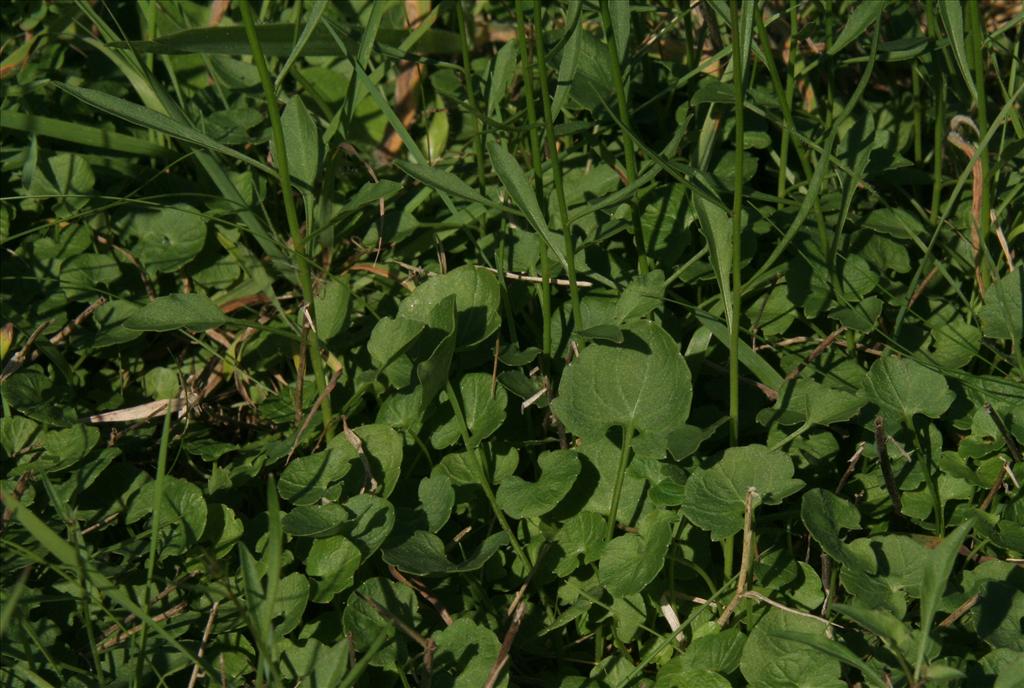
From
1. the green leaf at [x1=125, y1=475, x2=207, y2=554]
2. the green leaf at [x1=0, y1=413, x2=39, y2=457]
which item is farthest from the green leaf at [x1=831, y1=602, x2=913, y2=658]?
the green leaf at [x1=0, y1=413, x2=39, y2=457]

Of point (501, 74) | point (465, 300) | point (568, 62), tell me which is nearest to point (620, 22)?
point (568, 62)

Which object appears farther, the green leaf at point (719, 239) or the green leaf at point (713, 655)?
the green leaf at point (719, 239)

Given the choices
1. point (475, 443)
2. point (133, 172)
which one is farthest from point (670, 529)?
point (133, 172)

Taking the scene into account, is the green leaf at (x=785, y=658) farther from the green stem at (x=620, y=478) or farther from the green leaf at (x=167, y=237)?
the green leaf at (x=167, y=237)

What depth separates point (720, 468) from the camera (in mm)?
1316

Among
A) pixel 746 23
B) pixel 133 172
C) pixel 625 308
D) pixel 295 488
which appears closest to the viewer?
pixel 746 23

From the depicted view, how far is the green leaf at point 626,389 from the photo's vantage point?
53.9 inches

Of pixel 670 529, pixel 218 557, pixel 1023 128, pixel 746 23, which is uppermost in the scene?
pixel 746 23

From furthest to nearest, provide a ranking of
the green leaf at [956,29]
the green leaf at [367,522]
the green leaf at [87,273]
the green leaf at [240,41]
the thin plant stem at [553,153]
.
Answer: the green leaf at [87,273] < the green leaf at [240,41] < the green leaf at [956,29] < the green leaf at [367,522] < the thin plant stem at [553,153]

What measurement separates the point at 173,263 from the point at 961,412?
1247 millimetres

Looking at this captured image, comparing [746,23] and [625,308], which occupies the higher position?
[746,23]

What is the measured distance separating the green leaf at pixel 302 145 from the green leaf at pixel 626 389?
23.9 inches

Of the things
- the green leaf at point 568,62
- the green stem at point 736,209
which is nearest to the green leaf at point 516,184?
the green leaf at point 568,62

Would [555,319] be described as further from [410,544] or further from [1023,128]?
[1023,128]
